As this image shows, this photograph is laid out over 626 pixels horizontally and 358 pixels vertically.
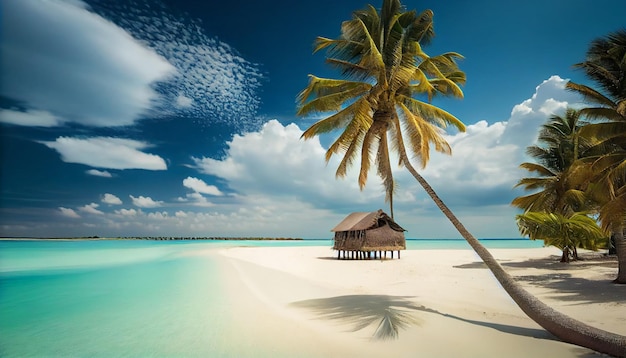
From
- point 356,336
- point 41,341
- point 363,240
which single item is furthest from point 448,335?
point 363,240

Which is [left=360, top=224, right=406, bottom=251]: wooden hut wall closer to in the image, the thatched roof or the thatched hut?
the thatched hut

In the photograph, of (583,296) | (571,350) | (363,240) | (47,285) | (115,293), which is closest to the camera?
(571,350)

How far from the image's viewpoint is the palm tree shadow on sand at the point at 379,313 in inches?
207

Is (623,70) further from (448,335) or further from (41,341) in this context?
(41,341)

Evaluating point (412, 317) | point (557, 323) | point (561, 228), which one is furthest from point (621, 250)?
point (412, 317)

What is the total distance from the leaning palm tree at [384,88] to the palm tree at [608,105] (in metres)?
3.30

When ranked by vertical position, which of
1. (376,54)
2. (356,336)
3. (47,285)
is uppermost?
(376,54)

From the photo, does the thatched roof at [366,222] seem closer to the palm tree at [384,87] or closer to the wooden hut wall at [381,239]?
the wooden hut wall at [381,239]

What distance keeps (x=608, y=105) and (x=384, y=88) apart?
19.5 ft

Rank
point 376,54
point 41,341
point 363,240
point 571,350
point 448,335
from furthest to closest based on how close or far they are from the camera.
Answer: point 363,240, point 376,54, point 41,341, point 448,335, point 571,350

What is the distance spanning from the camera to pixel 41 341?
19.3 feet

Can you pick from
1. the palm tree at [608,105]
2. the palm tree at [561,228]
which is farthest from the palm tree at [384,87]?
the palm tree at [561,228]

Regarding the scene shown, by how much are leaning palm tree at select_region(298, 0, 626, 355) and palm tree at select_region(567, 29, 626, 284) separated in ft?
10.8

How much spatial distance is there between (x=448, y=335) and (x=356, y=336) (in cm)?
141
